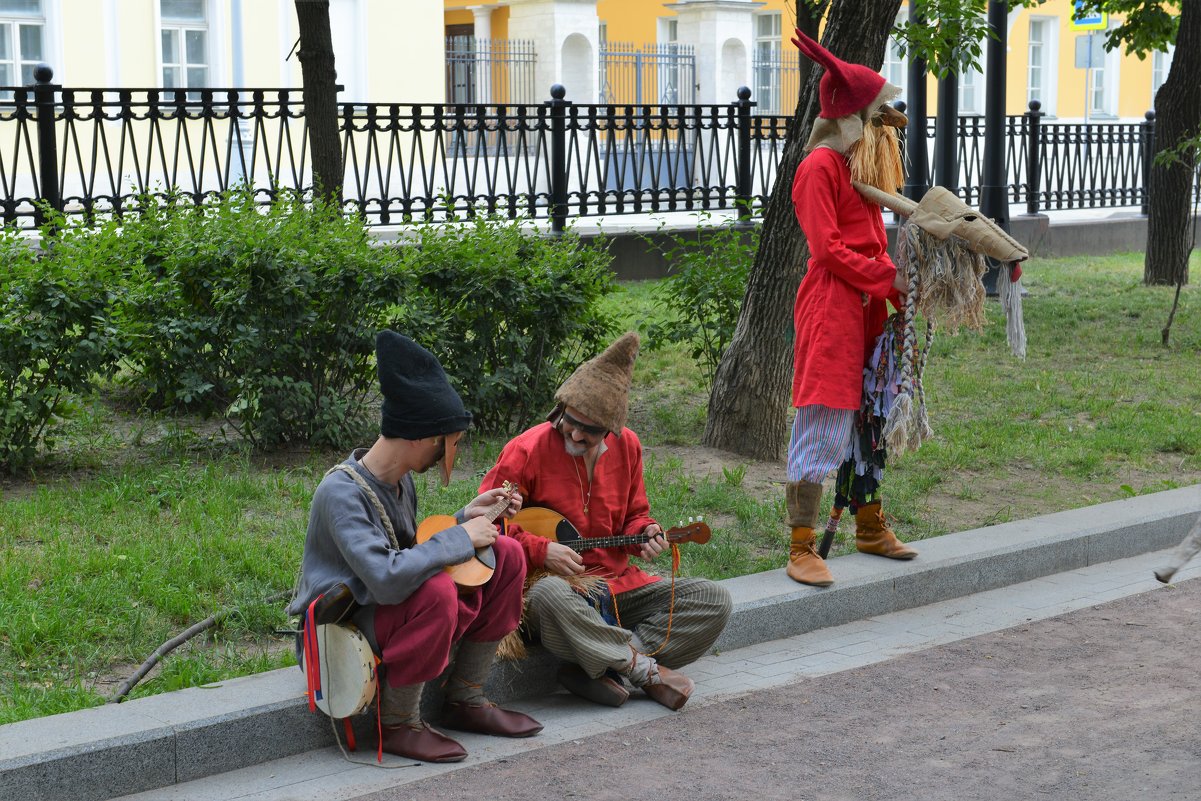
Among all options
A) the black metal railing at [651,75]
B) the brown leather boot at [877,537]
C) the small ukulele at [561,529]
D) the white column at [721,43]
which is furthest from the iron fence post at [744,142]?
the white column at [721,43]

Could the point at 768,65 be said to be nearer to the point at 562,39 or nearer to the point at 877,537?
the point at 562,39

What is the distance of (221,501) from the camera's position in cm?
639

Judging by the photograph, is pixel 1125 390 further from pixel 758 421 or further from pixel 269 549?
pixel 269 549

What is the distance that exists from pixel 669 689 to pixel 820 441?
138 centimetres

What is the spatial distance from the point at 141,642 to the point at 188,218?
10.8 feet

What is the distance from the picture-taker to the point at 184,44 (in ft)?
71.1

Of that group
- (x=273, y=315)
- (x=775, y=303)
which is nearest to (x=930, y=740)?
(x=775, y=303)

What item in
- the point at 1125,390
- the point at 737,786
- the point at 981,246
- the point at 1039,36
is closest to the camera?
the point at 737,786

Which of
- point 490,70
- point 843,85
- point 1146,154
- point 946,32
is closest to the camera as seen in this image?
point 843,85

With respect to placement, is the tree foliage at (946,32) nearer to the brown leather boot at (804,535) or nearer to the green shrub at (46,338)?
the brown leather boot at (804,535)

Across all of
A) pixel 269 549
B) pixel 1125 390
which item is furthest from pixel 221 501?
pixel 1125 390

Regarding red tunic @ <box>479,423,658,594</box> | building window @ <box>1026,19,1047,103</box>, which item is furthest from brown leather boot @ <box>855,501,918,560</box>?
building window @ <box>1026,19,1047,103</box>

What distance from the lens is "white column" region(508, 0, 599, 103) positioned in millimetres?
31266

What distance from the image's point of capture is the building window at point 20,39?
1978cm
